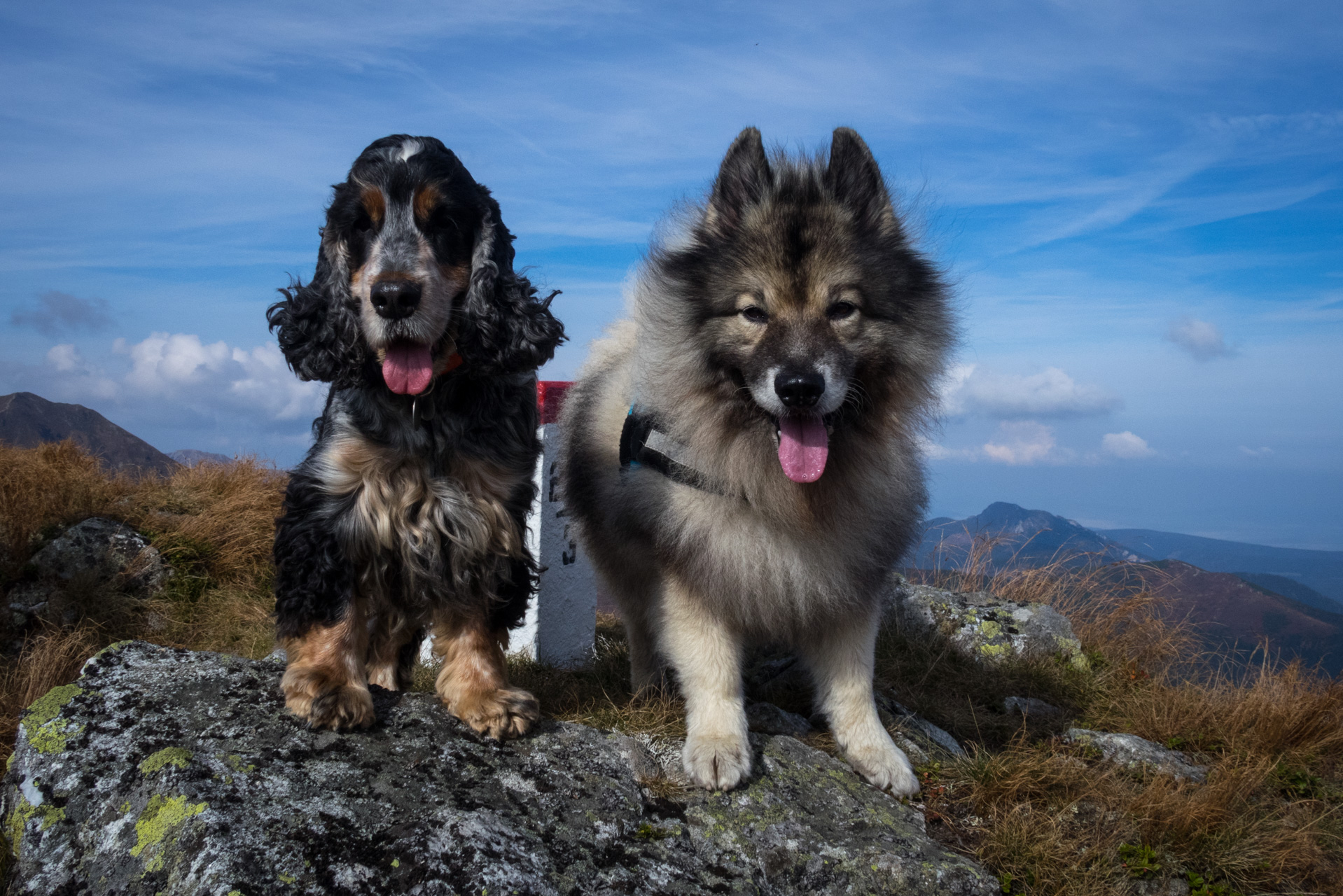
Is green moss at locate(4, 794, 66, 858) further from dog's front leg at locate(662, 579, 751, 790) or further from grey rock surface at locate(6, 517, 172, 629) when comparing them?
grey rock surface at locate(6, 517, 172, 629)

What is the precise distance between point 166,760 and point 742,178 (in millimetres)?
2988

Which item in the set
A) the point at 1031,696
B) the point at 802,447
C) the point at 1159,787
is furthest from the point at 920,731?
the point at 802,447

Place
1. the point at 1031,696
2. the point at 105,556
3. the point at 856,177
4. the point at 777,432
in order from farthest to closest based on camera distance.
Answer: the point at 105,556, the point at 1031,696, the point at 856,177, the point at 777,432

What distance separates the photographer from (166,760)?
2.67m

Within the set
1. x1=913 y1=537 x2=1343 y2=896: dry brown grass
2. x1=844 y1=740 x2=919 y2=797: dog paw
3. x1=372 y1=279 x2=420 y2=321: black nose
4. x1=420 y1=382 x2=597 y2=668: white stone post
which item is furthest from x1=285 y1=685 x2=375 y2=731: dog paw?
x1=420 y1=382 x2=597 y2=668: white stone post

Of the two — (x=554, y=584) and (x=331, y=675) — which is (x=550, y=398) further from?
(x=331, y=675)

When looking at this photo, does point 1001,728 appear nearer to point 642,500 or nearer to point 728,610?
point 728,610

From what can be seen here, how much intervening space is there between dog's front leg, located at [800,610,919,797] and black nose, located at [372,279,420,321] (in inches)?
88.8

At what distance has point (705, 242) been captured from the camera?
12.2ft

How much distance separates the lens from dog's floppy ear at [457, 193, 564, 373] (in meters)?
3.27

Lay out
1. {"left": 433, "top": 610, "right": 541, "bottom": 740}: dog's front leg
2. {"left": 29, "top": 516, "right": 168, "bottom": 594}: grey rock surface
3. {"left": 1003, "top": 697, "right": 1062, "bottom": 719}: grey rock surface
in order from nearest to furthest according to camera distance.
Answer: {"left": 433, "top": 610, "right": 541, "bottom": 740}: dog's front leg
{"left": 1003, "top": 697, "right": 1062, "bottom": 719}: grey rock surface
{"left": 29, "top": 516, "right": 168, "bottom": 594}: grey rock surface

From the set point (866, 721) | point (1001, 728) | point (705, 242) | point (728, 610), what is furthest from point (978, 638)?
point (705, 242)

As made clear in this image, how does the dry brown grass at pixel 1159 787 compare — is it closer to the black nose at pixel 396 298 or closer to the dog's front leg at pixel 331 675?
the dog's front leg at pixel 331 675

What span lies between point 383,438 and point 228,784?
1259 mm
